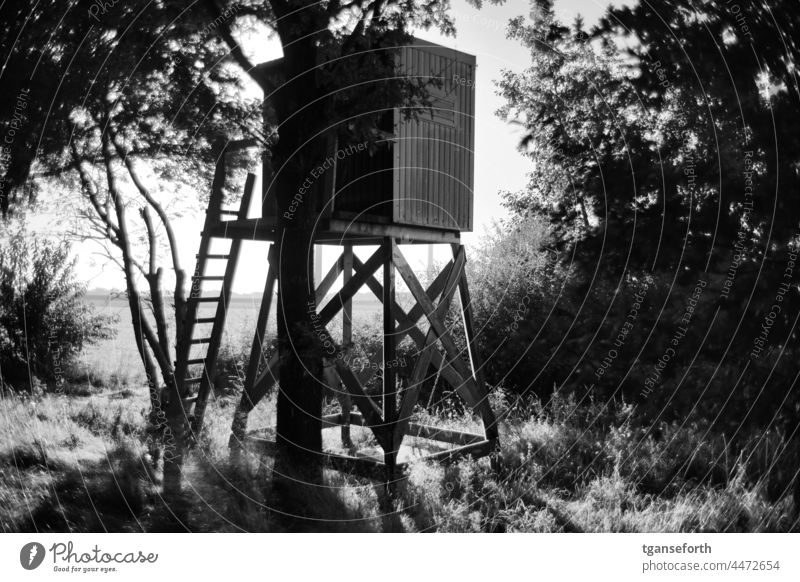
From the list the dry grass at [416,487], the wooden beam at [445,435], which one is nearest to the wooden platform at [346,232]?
the wooden beam at [445,435]

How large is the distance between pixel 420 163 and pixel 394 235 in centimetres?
105

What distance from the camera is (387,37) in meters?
7.46

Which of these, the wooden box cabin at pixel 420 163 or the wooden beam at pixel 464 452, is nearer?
the wooden box cabin at pixel 420 163

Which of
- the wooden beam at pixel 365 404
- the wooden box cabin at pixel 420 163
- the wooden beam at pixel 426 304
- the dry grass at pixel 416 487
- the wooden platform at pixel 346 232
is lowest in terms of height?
the dry grass at pixel 416 487

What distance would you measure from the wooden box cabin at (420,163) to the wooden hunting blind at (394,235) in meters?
0.02

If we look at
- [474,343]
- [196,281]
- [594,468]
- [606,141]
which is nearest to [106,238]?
[196,281]

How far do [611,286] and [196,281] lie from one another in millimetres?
5588

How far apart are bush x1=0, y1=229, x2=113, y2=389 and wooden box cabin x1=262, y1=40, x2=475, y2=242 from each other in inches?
129

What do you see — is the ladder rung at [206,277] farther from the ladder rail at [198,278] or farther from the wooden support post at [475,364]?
the wooden support post at [475,364]

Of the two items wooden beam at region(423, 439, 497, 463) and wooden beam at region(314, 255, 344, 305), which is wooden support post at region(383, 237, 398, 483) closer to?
wooden beam at region(423, 439, 497, 463)

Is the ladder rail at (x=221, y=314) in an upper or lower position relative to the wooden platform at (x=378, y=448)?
upper

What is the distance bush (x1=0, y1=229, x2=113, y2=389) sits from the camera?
29.6 feet

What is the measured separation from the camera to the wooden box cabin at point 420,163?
9055 mm
